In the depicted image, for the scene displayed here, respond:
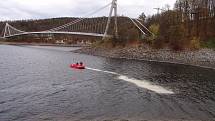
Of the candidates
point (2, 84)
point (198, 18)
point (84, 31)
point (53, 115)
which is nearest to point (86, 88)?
point (2, 84)

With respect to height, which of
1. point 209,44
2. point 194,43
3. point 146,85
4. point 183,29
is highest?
point 183,29

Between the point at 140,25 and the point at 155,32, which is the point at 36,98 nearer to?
the point at 155,32

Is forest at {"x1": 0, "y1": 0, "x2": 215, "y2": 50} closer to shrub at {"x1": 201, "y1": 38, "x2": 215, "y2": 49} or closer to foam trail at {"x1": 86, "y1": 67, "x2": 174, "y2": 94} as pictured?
shrub at {"x1": 201, "y1": 38, "x2": 215, "y2": 49}

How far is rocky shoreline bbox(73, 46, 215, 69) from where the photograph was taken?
9231 cm

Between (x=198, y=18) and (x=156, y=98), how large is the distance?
86.7 meters

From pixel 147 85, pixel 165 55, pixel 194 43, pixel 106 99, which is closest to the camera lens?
pixel 106 99

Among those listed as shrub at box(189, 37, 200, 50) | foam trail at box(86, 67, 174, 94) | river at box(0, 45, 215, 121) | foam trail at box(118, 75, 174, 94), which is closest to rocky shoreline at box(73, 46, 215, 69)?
shrub at box(189, 37, 200, 50)

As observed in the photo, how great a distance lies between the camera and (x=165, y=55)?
348 feet

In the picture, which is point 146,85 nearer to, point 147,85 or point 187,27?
point 147,85

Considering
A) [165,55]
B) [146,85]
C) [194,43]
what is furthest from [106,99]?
[194,43]

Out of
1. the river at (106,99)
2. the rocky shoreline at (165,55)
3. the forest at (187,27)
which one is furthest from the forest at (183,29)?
the river at (106,99)

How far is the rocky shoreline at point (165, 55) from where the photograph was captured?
303 ft

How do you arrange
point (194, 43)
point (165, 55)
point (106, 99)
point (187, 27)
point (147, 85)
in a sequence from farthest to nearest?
point (187, 27)
point (194, 43)
point (165, 55)
point (147, 85)
point (106, 99)

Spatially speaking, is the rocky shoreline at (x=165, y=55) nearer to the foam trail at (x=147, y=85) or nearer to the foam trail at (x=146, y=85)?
the foam trail at (x=146, y=85)
